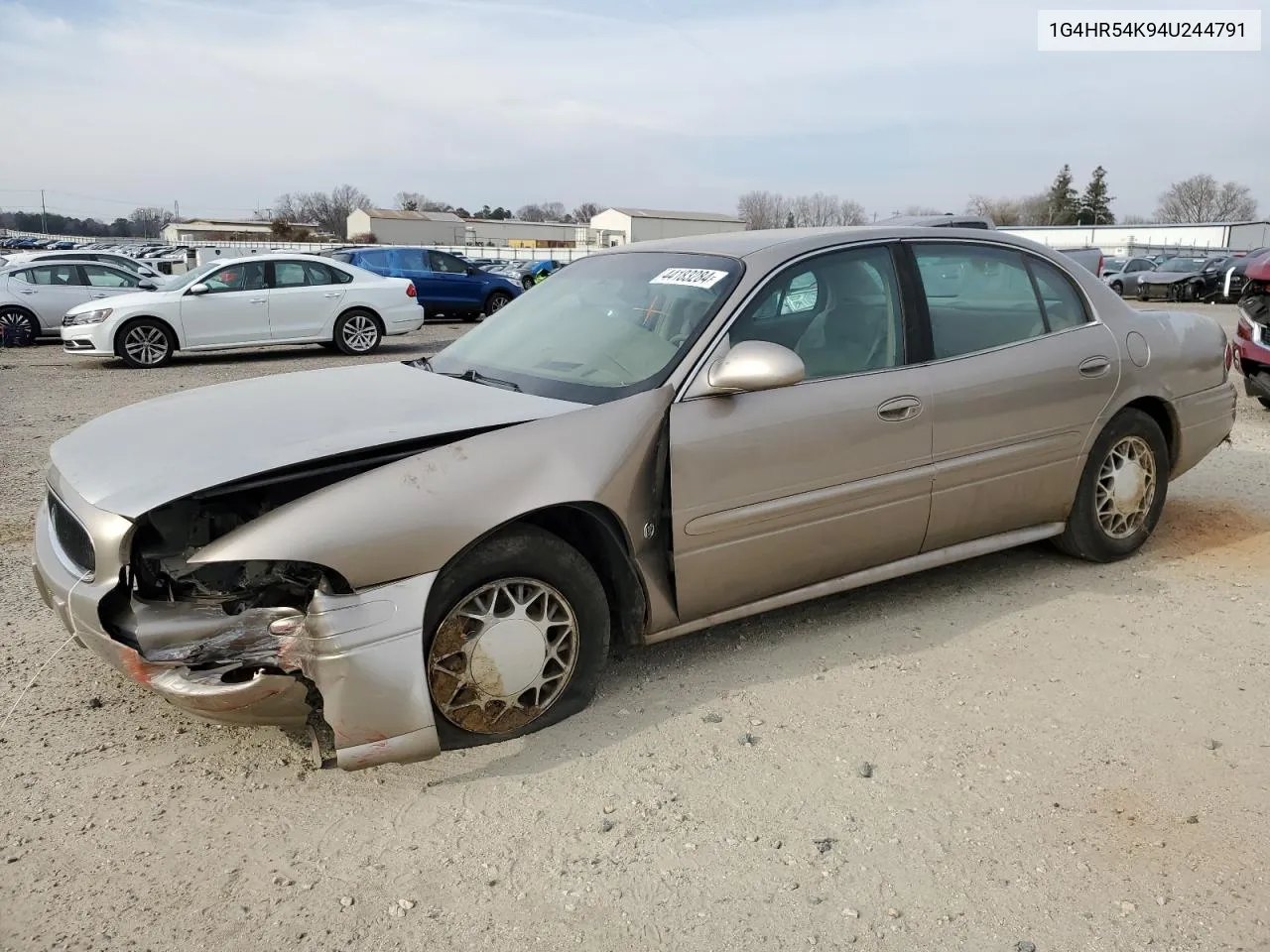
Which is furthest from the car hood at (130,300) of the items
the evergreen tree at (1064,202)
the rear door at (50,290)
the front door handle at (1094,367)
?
the evergreen tree at (1064,202)

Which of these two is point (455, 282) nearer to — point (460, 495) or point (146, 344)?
point (146, 344)

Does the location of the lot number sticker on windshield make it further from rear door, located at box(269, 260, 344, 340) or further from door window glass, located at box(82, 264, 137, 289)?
door window glass, located at box(82, 264, 137, 289)

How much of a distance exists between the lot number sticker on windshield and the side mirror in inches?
16.8

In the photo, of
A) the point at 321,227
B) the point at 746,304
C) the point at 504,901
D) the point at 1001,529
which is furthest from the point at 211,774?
the point at 321,227

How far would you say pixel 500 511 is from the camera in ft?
9.89

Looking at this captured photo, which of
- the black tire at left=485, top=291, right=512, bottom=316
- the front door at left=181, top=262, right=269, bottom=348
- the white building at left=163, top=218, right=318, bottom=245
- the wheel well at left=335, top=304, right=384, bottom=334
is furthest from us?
the white building at left=163, top=218, right=318, bottom=245

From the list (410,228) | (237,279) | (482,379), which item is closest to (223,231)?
(410,228)

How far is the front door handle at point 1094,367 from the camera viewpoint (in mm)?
4449

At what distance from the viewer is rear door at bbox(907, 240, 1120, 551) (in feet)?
13.3

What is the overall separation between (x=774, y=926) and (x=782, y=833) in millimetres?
380

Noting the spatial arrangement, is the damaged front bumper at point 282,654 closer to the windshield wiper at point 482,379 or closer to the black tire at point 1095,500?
the windshield wiper at point 482,379

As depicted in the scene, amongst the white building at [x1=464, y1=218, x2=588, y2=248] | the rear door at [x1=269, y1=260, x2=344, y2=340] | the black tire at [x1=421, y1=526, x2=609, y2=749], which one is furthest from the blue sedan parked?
the white building at [x1=464, y1=218, x2=588, y2=248]

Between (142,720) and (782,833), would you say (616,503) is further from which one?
(142,720)

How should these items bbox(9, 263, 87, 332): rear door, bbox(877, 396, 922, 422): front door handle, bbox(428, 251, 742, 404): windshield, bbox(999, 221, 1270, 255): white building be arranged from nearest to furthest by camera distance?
bbox(428, 251, 742, 404): windshield < bbox(877, 396, 922, 422): front door handle < bbox(9, 263, 87, 332): rear door < bbox(999, 221, 1270, 255): white building
